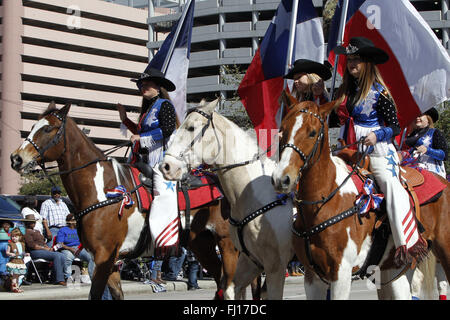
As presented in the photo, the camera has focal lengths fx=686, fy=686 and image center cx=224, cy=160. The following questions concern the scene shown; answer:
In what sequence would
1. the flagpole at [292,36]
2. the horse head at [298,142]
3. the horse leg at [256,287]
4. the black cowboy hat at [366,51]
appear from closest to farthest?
the horse head at [298,142], the black cowboy hat at [366,51], the horse leg at [256,287], the flagpole at [292,36]

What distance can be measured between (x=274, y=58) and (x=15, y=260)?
24.7ft

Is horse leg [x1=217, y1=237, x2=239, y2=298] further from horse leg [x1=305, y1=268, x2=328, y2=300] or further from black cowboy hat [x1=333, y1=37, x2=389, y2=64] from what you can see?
black cowboy hat [x1=333, y1=37, x2=389, y2=64]

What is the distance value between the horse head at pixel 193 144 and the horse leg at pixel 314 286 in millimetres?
1744

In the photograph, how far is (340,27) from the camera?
1009 cm

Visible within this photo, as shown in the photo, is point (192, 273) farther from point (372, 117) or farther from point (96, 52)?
point (96, 52)

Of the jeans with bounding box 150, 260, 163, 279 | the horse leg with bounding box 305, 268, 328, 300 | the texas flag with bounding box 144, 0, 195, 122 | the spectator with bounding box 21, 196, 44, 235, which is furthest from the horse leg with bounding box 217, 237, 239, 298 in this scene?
the spectator with bounding box 21, 196, 44, 235

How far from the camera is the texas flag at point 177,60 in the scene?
11.4m

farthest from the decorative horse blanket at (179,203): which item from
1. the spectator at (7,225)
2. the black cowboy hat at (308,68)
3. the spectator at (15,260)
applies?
the spectator at (7,225)

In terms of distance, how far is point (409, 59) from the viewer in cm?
845

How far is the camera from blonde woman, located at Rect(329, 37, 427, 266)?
6578 millimetres

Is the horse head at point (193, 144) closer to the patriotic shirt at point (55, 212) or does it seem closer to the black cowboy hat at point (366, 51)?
the black cowboy hat at point (366, 51)

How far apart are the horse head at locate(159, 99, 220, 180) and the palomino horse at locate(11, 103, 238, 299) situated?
175 cm
